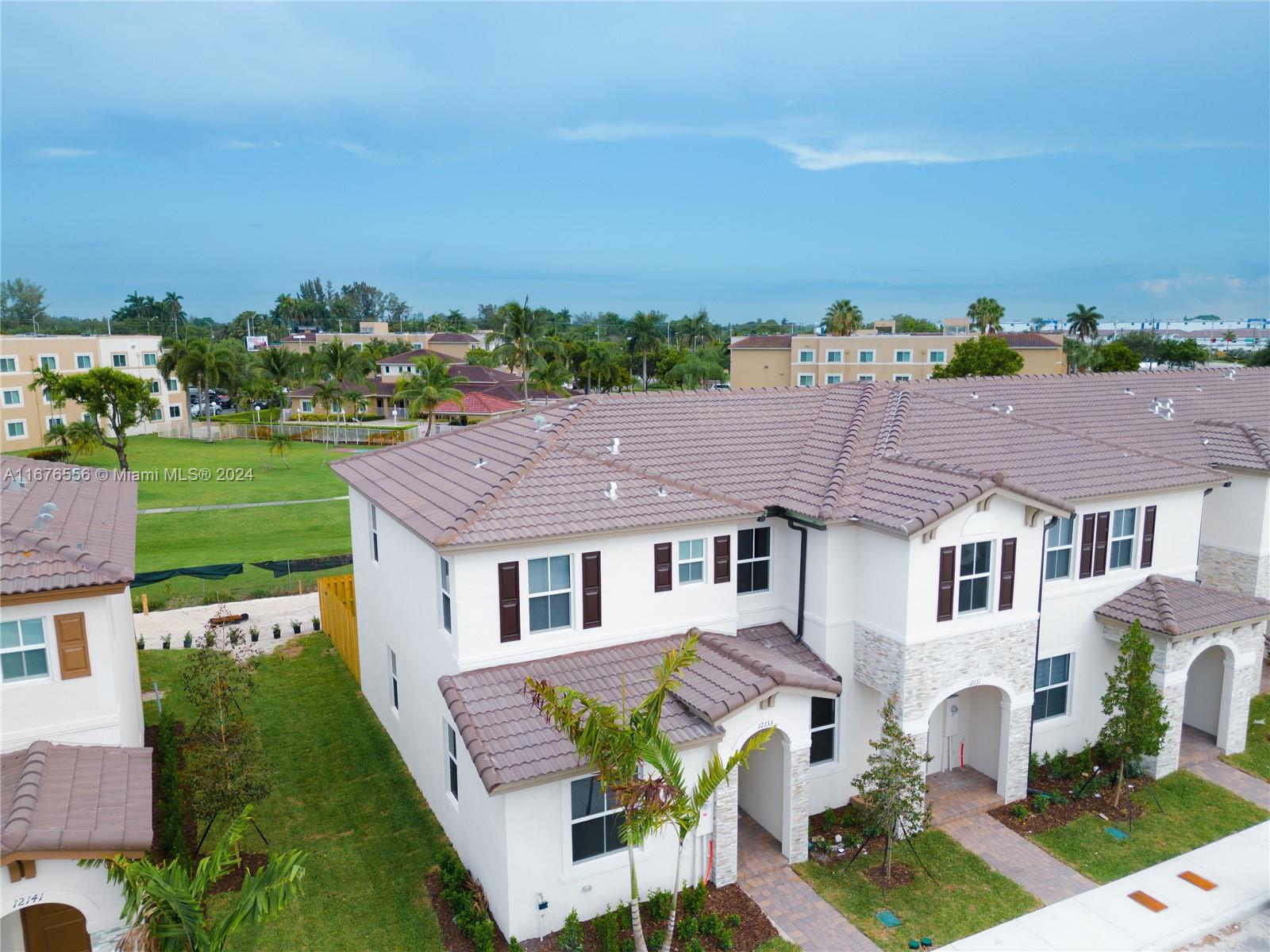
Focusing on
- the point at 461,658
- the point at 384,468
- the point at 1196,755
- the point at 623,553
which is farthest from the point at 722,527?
the point at 1196,755

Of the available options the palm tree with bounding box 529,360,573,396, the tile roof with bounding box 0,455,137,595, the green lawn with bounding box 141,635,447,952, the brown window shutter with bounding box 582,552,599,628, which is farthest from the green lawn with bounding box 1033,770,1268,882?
the palm tree with bounding box 529,360,573,396

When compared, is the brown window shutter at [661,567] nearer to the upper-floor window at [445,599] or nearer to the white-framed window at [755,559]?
the white-framed window at [755,559]

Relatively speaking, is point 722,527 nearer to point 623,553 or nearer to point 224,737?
point 623,553

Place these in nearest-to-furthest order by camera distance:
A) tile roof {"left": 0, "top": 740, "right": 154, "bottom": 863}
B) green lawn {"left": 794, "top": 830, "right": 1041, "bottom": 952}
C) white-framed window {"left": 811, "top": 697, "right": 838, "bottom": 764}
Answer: tile roof {"left": 0, "top": 740, "right": 154, "bottom": 863}
green lawn {"left": 794, "top": 830, "right": 1041, "bottom": 952}
white-framed window {"left": 811, "top": 697, "right": 838, "bottom": 764}

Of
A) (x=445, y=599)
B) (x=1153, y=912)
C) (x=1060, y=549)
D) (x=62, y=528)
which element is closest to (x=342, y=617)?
(x=62, y=528)

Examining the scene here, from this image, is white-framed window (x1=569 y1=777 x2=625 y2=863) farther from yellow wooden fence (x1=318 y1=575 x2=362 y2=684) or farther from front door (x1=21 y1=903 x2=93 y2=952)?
yellow wooden fence (x1=318 y1=575 x2=362 y2=684)

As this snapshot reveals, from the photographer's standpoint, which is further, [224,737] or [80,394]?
[80,394]

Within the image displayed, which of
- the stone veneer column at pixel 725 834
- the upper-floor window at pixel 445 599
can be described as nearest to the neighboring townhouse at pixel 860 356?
the upper-floor window at pixel 445 599
